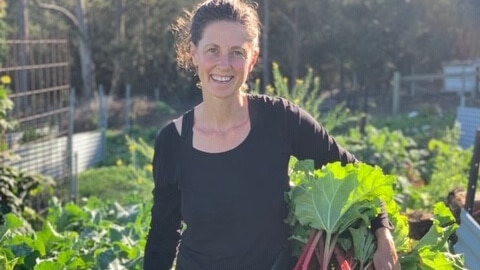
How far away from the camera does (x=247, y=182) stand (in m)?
2.40

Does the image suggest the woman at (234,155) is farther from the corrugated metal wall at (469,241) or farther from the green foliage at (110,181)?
the green foliage at (110,181)

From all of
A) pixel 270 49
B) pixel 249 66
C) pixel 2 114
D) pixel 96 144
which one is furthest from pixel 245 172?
pixel 270 49

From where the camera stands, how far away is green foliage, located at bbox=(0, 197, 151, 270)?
12.6ft

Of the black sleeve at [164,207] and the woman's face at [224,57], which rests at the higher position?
Result: the woman's face at [224,57]

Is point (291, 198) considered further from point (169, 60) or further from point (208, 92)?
point (169, 60)

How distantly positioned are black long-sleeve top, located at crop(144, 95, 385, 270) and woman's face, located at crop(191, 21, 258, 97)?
15 cm

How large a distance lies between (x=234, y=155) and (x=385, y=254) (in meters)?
0.58

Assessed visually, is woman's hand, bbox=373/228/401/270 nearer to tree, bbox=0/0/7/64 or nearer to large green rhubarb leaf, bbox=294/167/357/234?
large green rhubarb leaf, bbox=294/167/357/234

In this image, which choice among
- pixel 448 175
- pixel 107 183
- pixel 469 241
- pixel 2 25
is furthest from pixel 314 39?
pixel 469 241

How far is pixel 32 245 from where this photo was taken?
4176 millimetres

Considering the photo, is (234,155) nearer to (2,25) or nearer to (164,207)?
(164,207)

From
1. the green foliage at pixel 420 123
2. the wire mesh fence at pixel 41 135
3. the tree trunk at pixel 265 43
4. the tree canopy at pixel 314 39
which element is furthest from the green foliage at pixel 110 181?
the tree canopy at pixel 314 39

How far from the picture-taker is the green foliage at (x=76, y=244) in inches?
151

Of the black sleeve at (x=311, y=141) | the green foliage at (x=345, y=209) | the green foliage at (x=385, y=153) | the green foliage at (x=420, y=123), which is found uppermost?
the black sleeve at (x=311, y=141)
